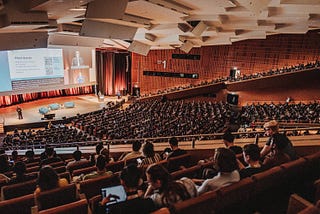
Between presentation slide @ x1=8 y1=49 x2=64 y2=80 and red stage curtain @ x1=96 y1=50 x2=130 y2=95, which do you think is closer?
presentation slide @ x1=8 y1=49 x2=64 y2=80

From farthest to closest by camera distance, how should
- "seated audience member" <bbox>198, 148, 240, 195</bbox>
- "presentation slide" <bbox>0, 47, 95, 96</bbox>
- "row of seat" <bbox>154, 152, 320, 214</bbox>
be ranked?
"presentation slide" <bbox>0, 47, 95, 96</bbox>, "seated audience member" <bbox>198, 148, 240, 195</bbox>, "row of seat" <bbox>154, 152, 320, 214</bbox>

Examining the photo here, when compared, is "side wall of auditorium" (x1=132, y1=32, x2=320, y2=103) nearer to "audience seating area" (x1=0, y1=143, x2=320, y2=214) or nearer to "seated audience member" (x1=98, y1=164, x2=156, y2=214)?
"audience seating area" (x1=0, y1=143, x2=320, y2=214)

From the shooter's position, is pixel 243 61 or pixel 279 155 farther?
pixel 243 61

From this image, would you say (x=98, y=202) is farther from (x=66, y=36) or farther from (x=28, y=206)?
(x=66, y=36)

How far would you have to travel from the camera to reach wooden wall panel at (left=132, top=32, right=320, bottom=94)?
20203 millimetres

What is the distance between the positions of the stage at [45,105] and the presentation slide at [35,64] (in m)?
2.56

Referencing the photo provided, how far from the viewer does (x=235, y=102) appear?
22016 mm

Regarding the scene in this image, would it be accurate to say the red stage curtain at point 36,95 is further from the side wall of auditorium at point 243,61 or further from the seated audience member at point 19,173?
the seated audience member at point 19,173

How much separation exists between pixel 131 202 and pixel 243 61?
2210 centimetres

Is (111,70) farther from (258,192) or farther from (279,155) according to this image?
(258,192)

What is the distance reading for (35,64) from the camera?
62.5ft

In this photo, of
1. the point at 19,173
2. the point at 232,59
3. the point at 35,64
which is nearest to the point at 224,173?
the point at 19,173

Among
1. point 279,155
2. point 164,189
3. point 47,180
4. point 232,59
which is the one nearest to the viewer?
point 164,189

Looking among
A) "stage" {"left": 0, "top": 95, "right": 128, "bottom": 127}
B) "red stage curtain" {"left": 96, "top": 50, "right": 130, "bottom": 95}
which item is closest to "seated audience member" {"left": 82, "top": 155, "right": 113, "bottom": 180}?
"stage" {"left": 0, "top": 95, "right": 128, "bottom": 127}
